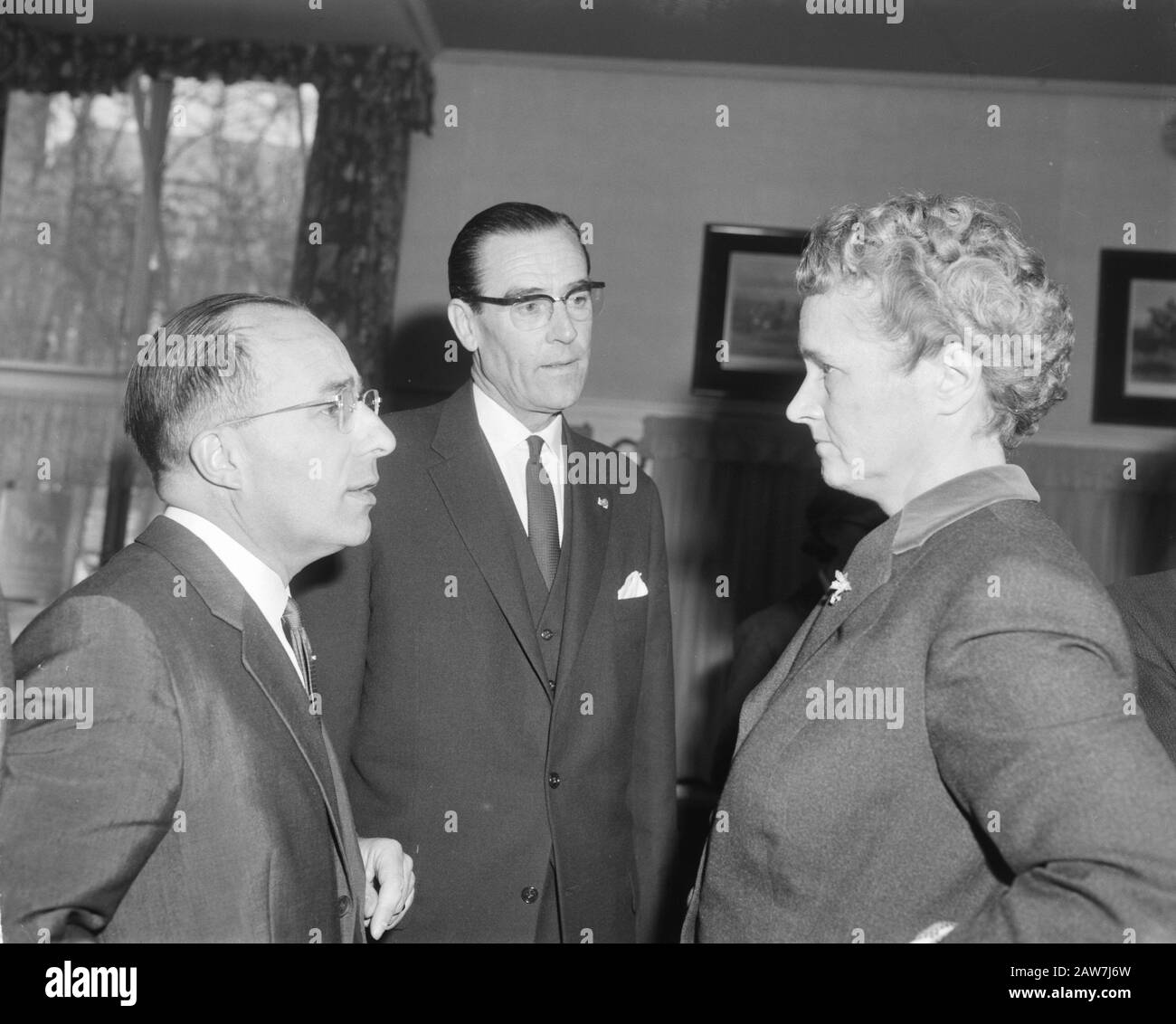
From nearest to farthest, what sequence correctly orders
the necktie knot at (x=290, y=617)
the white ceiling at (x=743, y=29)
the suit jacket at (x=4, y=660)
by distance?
the suit jacket at (x=4, y=660)
the necktie knot at (x=290, y=617)
the white ceiling at (x=743, y=29)

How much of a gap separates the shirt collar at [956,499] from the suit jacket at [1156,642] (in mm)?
770

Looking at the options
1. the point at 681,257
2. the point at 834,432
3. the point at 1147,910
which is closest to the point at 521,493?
the point at 834,432

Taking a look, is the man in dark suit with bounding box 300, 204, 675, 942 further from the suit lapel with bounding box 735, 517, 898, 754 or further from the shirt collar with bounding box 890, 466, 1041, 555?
the shirt collar with bounding box 890, 466, 1041, 555

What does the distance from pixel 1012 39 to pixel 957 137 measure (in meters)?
0.69

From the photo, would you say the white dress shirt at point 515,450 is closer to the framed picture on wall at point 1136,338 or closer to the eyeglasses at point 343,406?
the eyeglasses at point 343,406

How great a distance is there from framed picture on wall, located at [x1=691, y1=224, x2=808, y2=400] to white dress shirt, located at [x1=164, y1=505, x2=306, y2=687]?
5.23 m

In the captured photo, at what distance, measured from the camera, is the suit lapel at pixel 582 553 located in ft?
7.77

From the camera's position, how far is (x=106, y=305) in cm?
721

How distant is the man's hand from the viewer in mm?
1821

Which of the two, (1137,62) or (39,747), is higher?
(1137,62)

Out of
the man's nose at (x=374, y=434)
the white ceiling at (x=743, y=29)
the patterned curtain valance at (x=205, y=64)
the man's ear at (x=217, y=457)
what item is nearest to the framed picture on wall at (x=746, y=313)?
the white ceiling at (x=743, y=29)

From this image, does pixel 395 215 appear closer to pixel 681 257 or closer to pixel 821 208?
pixel 681 257

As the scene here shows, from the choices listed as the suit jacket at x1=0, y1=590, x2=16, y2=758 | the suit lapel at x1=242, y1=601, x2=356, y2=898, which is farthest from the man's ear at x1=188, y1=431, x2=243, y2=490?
the suit jacket at x1=0, y1=590, x2=16, y2=758

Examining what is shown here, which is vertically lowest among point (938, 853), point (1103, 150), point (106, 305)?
point (938, 853)
